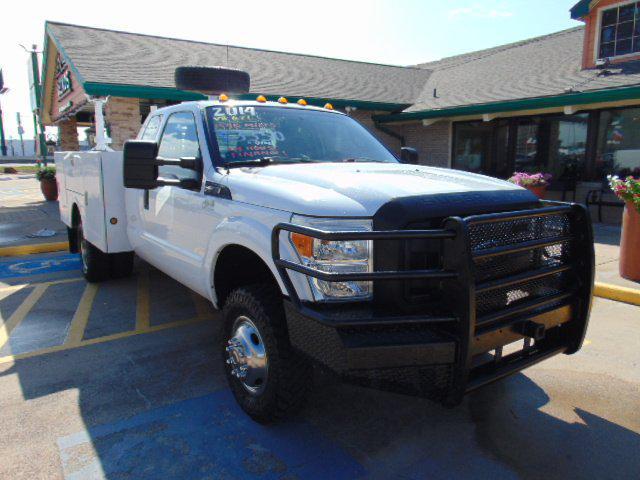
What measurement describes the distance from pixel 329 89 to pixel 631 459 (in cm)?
1332

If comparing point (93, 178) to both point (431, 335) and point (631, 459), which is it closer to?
point (431, 335)

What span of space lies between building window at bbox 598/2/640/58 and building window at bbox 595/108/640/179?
1.68 m

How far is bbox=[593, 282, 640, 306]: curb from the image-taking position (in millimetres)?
5438

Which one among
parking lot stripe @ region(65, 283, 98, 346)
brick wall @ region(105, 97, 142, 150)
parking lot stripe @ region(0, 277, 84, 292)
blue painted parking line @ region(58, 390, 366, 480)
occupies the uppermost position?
brick wall @ region(105, 97, 142, 150)

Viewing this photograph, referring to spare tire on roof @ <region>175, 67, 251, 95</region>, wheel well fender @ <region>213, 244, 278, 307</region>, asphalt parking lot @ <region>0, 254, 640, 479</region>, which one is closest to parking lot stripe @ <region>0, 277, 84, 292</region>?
asphalt parking lot @ <region>0, 254, 640, 479</region>

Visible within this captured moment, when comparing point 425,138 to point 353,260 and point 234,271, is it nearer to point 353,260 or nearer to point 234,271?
point 234,271

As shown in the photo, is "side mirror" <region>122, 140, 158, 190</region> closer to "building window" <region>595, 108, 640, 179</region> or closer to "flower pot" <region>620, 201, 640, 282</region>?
"flower pot" <region>620, 201, 640, 282</region>

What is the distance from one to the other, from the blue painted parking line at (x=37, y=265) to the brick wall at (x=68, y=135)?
527 inches

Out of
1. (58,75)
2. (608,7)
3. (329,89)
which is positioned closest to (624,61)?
(608,7)

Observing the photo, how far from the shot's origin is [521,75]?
13562 millimetres

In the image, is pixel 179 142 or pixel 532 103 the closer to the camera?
pixel 179 142

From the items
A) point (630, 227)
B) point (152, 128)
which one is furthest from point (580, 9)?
point (152, 128)

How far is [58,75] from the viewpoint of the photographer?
1614 cm

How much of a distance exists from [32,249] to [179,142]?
220 inches
